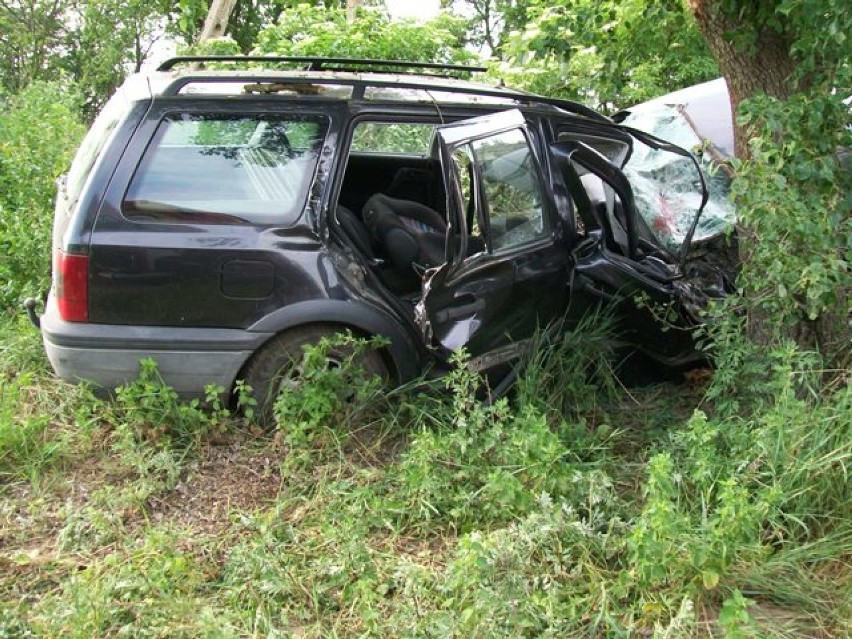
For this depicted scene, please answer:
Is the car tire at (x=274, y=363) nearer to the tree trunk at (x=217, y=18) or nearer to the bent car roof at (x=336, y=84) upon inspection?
the bent car roof at (x=336, y=84)

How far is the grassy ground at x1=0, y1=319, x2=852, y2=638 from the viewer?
291cm

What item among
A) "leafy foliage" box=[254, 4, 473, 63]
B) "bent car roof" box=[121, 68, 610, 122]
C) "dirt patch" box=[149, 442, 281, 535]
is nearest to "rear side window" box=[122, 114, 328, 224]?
"bent car roof" box=[121, 68, 610, 122]

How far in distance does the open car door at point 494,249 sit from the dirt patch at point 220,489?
1.00 metres

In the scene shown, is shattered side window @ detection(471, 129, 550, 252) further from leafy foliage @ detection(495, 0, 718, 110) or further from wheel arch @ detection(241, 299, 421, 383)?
leafy foliage @ detection(495, 0, 718, 110)

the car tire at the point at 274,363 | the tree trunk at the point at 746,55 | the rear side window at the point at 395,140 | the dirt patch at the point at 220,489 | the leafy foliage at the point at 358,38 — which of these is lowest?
the dirt patch at the point at 220,489

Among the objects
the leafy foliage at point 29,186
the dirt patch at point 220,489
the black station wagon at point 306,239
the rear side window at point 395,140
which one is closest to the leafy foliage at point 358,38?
the leafy foliage at point 29,186

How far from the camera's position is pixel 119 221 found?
3.88 m

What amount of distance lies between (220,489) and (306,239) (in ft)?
3.95

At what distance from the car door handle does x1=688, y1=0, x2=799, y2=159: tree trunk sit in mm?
1527

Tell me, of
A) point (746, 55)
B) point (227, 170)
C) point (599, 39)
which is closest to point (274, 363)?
point (227, 170)

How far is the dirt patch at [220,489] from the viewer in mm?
3570

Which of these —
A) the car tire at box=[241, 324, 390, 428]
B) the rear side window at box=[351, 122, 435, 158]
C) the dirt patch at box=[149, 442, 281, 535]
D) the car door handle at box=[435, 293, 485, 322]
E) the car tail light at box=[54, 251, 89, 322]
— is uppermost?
the rear side window at box=[351, 122, 435, 158]

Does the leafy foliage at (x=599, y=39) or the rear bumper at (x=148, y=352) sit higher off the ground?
the leafy foliage at (x=599, y=39)

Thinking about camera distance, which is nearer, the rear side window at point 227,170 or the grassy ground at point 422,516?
the grassy ground at point 422,516
